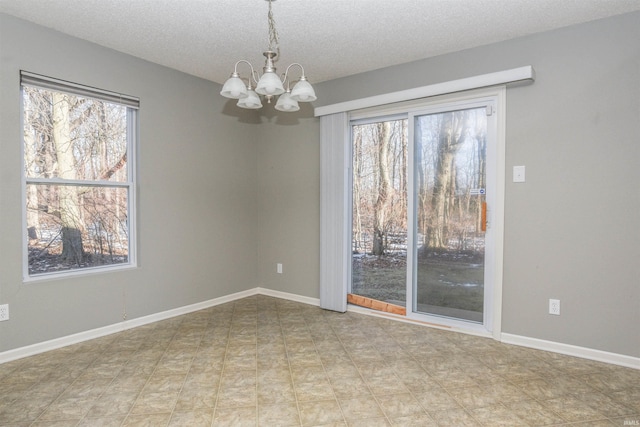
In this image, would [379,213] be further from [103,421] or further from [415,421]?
[103,421]

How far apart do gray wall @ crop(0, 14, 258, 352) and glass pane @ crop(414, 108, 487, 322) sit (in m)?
2.14

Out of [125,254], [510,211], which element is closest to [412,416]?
[510,211]

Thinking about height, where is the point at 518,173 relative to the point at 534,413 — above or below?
above

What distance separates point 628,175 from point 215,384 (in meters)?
3.16

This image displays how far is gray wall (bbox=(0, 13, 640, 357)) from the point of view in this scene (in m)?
2.64

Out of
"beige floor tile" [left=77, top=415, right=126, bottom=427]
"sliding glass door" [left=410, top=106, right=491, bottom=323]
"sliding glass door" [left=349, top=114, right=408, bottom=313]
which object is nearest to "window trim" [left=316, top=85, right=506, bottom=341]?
"sliding glass door" [left=349, top=114, right=408, bottom=313]

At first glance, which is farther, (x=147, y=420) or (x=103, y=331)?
(x=103, y=331)

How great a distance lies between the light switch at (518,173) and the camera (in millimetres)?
2982

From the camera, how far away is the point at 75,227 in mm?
3129

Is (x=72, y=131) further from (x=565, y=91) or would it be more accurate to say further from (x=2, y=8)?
(x=565, y=91)

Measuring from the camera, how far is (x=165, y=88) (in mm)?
3670

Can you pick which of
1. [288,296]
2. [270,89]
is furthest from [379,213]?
[270,89]

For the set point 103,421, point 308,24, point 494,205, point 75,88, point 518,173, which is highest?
point 308,24

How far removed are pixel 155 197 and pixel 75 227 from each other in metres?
0.73
